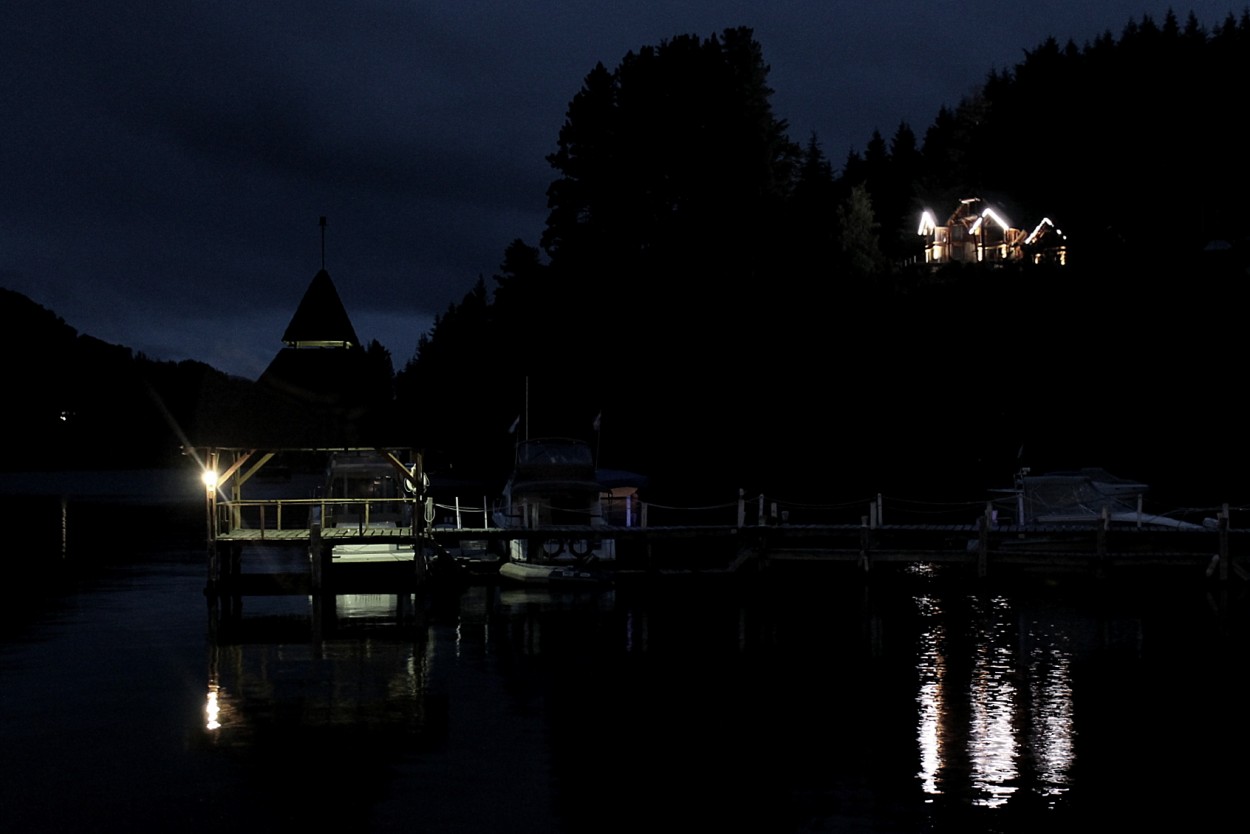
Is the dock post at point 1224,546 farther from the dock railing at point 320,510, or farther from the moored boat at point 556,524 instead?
the dock railing at point 320,510

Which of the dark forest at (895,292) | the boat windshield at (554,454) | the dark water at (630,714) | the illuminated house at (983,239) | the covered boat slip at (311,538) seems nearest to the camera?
the dark water at (630,714)

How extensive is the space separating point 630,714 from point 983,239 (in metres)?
73.9

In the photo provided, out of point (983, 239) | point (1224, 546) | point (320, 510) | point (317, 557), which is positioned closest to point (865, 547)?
point (1224, 546)

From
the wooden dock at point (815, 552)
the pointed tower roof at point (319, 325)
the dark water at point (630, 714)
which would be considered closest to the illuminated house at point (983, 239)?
the wooden dock at point (815, 552)

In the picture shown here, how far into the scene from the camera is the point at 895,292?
87.4m

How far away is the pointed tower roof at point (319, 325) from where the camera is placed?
37906 mm

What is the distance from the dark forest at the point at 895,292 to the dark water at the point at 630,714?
125 ft

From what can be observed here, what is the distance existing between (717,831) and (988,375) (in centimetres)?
6885

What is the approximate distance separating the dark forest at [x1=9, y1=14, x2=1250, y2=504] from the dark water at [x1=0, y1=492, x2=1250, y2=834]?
125 ft

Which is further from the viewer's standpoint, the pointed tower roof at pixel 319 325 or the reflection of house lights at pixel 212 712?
the pointed tower roof at pixel 319 325

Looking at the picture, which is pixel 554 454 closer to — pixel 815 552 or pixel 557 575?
pixel 557 575

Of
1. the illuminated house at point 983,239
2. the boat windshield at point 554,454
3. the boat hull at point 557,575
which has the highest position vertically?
the illuminated house at point 983,239

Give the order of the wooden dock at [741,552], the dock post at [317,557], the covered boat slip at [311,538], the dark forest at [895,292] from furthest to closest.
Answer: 1. the dark forest at [895,292]
2. the wooden dock at [741,552]
3. the covered boat slip at [311,538]
4. the dock post at [317,557]

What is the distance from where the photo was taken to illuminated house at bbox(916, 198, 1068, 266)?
286ft
